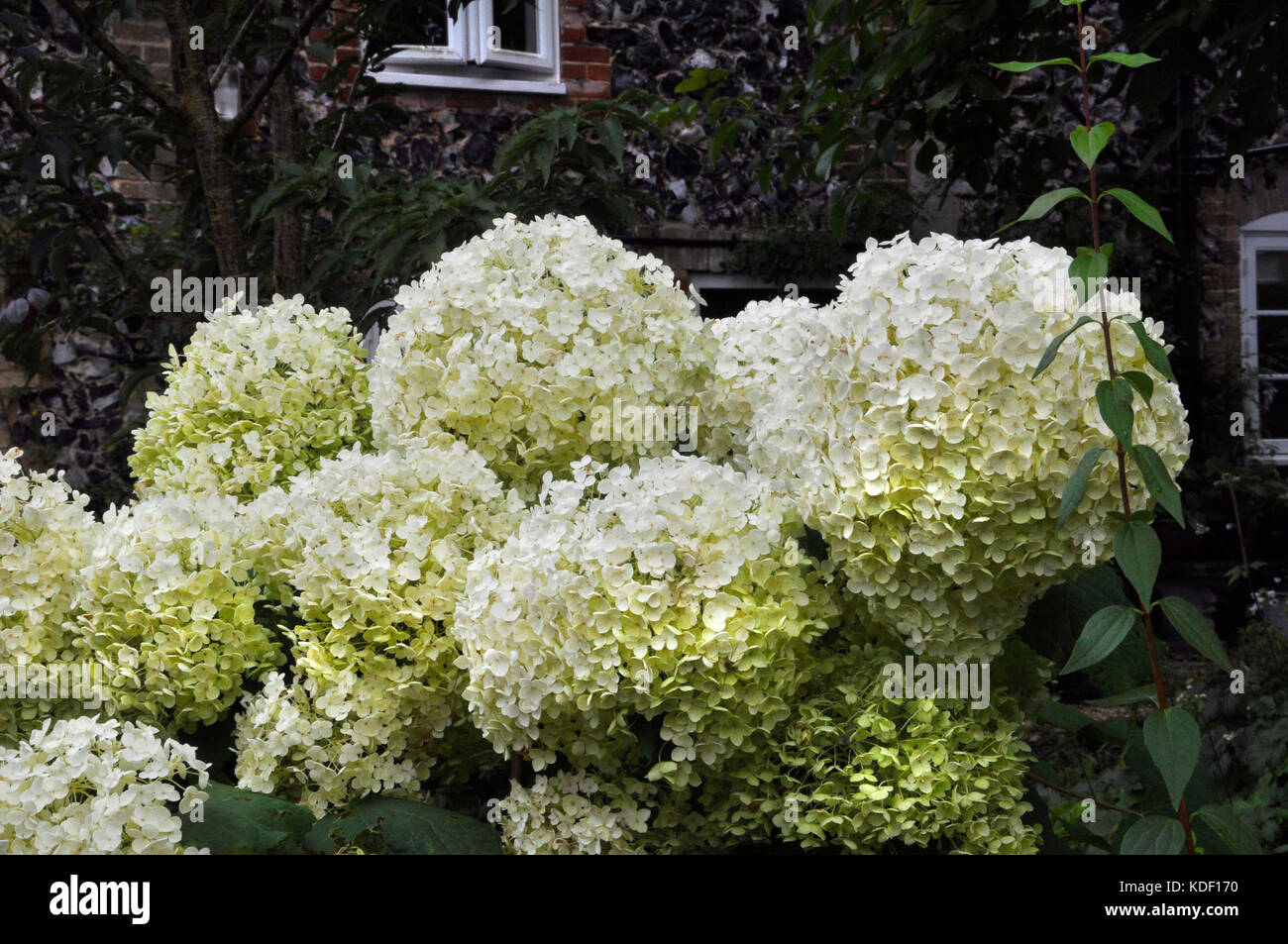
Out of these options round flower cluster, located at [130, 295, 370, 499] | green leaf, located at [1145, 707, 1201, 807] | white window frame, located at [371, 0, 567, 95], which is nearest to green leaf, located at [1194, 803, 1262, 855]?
green leaf, located at [1145, 707, 1201, 807]

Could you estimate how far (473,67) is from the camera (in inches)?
272

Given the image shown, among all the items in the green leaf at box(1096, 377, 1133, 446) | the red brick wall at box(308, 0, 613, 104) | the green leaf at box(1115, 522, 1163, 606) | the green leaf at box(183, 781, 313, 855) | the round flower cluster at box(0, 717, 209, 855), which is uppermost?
the red brick wall at box(308, 0, 613, 104)

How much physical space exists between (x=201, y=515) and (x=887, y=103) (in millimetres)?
2920

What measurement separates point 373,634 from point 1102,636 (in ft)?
2.22

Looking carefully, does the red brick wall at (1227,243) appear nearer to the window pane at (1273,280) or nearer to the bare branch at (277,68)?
the window pane at (1273,280)

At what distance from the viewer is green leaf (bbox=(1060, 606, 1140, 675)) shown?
41.1 inches

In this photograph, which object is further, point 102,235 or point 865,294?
point 102,235

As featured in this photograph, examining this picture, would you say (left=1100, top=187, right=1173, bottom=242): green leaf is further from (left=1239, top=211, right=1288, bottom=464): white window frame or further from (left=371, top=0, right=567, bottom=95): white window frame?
(left=1239, top=211, right=1288, bottom=464): white window frame

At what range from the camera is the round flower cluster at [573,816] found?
1.15 m

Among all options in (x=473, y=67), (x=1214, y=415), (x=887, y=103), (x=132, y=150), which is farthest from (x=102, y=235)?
(x=1214, y=415)

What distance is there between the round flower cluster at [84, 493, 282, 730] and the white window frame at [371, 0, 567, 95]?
5930 mm

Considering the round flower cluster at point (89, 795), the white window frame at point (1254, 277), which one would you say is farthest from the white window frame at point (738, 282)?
the round flower cluster at point (89, 795)

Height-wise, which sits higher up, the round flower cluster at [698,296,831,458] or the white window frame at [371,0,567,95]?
the white window frame at [371,0,567,95]
